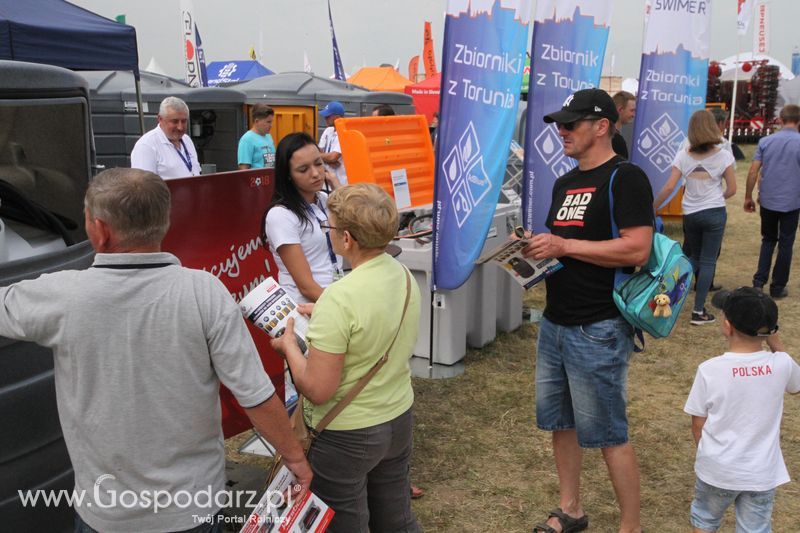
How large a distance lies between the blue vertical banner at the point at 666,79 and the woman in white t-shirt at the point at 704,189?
Result: 2.26ft

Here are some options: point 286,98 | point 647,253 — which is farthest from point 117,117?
point 647,253

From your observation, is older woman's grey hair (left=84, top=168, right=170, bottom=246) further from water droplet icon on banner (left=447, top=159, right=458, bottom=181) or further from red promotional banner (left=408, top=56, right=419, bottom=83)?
red promotional banner (left=408, top=56, right=419, bottom=83)

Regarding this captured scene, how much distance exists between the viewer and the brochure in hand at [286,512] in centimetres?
204

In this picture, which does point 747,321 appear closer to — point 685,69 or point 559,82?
point 559,82

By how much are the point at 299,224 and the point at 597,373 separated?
54.7 inches

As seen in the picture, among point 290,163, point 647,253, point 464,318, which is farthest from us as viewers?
point 464,318

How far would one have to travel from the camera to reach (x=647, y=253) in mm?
2715

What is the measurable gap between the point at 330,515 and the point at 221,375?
603 millimetres

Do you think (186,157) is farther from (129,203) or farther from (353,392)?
(129,203)

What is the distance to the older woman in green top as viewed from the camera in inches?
81.4

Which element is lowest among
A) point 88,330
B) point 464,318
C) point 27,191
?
point 464,318

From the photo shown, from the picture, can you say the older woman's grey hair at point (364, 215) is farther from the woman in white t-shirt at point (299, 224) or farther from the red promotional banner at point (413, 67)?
the red promotional banner at point (413, 67)

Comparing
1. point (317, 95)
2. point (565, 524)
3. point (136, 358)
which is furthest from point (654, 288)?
point (317, 95)

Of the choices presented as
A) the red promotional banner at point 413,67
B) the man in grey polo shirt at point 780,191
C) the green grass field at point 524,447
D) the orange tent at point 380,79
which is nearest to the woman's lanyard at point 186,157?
the green grass field at point 524,447
